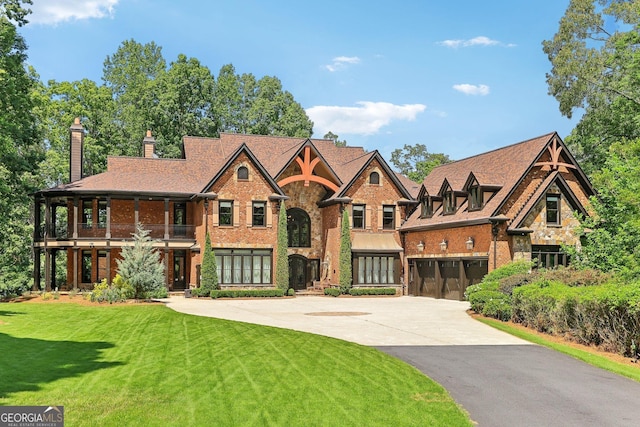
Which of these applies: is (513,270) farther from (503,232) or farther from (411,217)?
(411,217)

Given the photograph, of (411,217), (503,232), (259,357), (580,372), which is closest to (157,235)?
(411,217)

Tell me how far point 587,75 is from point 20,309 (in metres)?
37.0

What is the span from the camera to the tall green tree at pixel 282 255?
39125mm

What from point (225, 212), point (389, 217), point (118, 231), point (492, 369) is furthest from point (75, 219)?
point (492, 369)

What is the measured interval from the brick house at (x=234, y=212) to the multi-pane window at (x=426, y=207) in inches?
60.0

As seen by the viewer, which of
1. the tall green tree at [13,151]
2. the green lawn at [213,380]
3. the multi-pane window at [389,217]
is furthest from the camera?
the multi-pane window at [389,217]

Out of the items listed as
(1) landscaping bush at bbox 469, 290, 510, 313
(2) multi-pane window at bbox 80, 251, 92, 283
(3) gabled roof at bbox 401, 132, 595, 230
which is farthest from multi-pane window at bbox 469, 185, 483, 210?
(2) multi-pane window at bbox 80, 251, 92, 283

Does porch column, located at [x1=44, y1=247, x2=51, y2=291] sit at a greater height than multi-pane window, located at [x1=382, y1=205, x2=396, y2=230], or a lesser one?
lesser

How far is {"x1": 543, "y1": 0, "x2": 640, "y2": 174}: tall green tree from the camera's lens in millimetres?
40625

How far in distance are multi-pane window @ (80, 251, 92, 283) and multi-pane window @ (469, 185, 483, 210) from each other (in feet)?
82.2

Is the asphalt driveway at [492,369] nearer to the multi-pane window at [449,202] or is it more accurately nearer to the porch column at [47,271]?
the multi-pane window at [449,202]

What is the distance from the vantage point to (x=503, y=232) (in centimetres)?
3322

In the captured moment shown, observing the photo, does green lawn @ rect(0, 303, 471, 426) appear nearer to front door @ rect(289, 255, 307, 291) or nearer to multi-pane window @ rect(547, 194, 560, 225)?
multi-pane window @ rect(547, 194, 560, 225)

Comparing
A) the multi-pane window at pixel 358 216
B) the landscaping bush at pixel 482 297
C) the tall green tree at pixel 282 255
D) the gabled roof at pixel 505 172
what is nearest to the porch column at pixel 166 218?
the tall green tree at pixel 282 255
